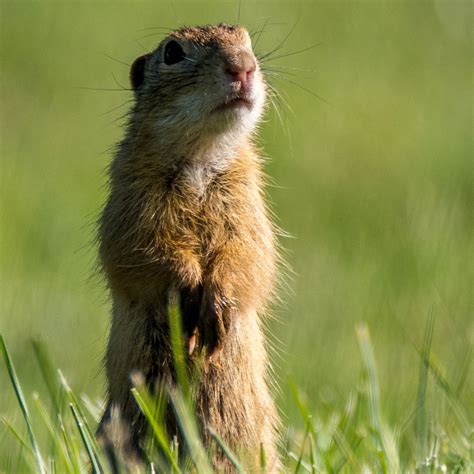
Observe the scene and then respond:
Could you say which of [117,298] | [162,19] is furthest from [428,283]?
[162,19]

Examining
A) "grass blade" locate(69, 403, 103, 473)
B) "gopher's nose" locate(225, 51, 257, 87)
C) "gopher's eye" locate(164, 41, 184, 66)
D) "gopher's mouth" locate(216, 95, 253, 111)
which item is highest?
"gopher's nose" locate(225, 51, 257, 87)

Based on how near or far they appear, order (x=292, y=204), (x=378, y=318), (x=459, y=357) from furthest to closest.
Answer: (x=292, y=204)
(x=378, y=318)
(x=459, y=357)

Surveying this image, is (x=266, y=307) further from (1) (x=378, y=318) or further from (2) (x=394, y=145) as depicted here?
(2) (x=394, y=145)

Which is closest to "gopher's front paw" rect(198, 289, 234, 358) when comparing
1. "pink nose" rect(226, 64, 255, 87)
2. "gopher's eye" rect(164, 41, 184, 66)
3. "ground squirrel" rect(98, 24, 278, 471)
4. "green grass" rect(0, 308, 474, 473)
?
"ground squirrel" rect(98, 24, 278, 471)

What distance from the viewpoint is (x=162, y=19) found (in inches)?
625

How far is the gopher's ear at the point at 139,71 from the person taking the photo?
6547 millimetres

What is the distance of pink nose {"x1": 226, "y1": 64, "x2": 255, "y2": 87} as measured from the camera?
563 centimetres

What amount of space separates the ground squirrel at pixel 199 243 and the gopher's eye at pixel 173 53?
1 cm

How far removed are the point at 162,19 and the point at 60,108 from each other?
248 centimetres

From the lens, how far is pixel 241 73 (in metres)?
5.64

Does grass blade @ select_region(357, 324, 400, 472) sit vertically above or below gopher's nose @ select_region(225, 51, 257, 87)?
below

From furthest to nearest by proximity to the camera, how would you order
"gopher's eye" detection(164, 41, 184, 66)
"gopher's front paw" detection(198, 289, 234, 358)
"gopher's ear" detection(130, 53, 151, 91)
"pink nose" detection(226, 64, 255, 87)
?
"gopher's ear" detection(130, 53, 151, 91), "gopher's eye" detection(164, 41, 184, 66), "pink nose" detection(226, 64, 255, 87), "gopher's front paw" detection(198, 289, 234, 358)

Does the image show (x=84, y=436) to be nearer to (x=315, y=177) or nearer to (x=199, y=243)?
(x=199, y=243)

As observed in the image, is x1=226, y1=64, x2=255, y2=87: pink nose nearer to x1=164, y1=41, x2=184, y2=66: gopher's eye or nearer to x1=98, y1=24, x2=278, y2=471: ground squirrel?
x1=98, y1=24, x2=278, y2=471: ground squirrel
